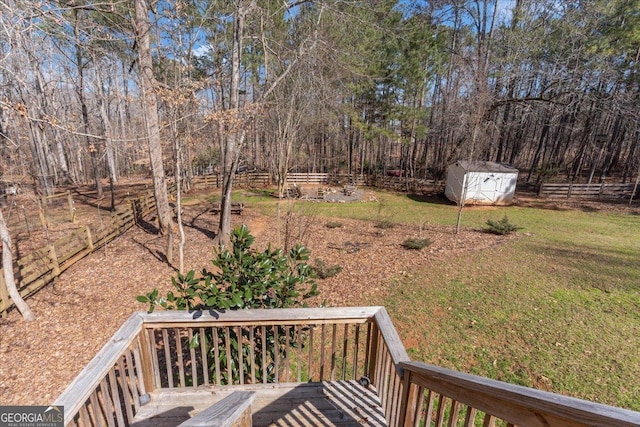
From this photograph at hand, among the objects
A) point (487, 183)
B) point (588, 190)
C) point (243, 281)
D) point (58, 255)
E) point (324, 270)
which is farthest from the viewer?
point (588, 190)

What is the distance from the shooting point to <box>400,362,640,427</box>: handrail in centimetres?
76

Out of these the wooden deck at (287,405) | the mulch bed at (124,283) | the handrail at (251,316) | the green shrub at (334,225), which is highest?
the handrail at (251,316)

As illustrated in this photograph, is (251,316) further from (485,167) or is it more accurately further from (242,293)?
(485,167)

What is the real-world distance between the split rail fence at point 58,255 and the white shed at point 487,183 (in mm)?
15253

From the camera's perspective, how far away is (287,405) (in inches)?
95.3

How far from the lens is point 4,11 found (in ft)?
11.4

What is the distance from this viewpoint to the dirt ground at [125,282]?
408 centimetres

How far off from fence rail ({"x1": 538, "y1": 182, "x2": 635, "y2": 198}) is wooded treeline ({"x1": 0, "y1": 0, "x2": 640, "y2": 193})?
1326mm

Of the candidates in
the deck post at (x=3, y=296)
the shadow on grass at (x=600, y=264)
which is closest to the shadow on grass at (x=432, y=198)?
the shadow on grass at (x=600, y=264)

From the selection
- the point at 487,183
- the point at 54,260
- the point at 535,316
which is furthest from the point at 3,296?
the point at 487,183

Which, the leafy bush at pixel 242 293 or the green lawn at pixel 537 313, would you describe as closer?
the leafy bush at pixel 242 293

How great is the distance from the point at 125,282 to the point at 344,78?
39.6 feet

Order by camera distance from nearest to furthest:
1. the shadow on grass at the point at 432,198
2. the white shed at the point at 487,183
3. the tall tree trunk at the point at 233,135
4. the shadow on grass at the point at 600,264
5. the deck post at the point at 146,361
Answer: the deck post at the point at 146,361 → the shadow on grass at the point at 600,264 → the tall tree trunk at the point at 233,135 → the white shed at the point at 487,183 → the shadow on grass at the point at 432,198

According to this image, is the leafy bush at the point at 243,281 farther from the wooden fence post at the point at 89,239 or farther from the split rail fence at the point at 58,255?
the wooden fence post at the point at 89,239
